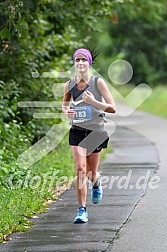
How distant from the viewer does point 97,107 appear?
9.30m

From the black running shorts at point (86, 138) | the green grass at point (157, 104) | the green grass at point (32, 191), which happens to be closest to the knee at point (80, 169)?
the black running shorts at point (86, 138)

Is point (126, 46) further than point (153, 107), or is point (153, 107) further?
point (126, 46)

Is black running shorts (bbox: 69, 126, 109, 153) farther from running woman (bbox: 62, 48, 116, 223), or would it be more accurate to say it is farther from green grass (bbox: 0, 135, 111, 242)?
green grass (bbox: 0, 135, 111, 242)

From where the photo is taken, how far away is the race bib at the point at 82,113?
9384 millimetres

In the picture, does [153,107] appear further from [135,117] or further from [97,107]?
[97,107]

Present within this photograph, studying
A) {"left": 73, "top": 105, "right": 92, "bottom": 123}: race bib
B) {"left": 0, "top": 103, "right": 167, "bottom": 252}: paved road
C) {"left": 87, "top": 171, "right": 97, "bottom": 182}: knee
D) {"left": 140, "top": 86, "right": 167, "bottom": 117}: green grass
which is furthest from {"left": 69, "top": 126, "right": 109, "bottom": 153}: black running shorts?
{"left": 140, "top": 86, "right": 167, "bottom": 117}: green grass

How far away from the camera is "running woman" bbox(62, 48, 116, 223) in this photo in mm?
9367

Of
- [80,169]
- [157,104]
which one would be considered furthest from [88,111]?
[157,104]

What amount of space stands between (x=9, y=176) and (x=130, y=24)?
160 feet

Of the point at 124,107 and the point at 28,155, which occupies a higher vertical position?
the point at 124,107

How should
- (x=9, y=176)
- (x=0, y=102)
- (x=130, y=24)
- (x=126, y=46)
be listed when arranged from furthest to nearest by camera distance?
(x=126, y=46) < (x=130, y=24) < (x=0, y=102) < (x=9, y=176)

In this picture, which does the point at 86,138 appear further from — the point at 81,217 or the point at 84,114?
the point at 81,217

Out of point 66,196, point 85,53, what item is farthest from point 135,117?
point 85,53

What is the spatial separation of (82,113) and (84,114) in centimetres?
3
